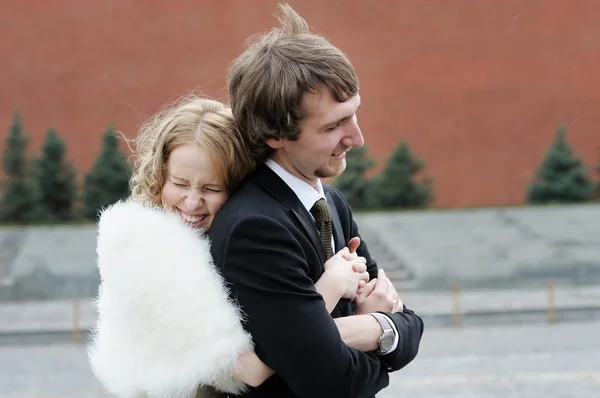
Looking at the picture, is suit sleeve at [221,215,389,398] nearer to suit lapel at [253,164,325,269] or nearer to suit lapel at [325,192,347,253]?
suit lapel at [253,164,325,269]

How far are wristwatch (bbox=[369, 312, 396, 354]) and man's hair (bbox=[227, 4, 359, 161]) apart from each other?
1.68 ft

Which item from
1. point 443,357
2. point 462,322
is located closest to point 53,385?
point 443,357

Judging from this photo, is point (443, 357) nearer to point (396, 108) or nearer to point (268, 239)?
point (268, 239)

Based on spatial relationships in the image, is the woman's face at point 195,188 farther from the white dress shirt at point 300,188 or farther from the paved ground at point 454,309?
the paved ground at point 454,309

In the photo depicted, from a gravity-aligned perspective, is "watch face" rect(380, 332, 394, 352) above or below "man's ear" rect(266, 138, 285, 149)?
below

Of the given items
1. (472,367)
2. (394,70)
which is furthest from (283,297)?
(394,70)

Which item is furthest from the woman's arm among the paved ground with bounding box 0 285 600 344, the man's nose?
the paved ground with bounding box 0 285 600 344

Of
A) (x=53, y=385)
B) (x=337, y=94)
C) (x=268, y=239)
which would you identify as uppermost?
(x=337, y=94)

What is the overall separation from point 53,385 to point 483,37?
18.0m

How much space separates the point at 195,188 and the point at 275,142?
27cm

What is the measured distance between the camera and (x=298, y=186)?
6.98 ft

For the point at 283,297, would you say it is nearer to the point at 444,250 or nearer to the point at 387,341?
the point at 387,341

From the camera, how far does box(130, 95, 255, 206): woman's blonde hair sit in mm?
2156

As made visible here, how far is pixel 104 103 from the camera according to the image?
2420 centimetres
